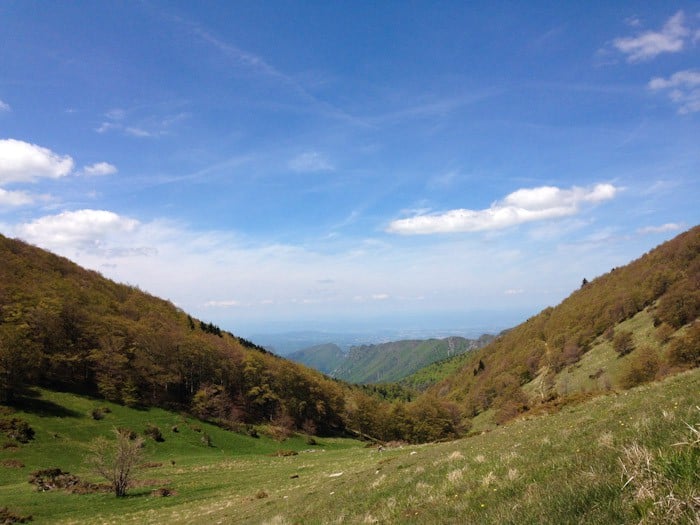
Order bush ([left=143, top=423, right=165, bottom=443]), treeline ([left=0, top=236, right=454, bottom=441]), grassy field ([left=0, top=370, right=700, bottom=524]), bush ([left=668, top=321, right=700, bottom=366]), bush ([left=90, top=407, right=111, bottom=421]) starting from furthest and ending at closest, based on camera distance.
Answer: treeline ([left=0, top=236, right=454, bottom=441])
bush ([left=668, top=321, right=700, bottom=366])
bush ([left=90, top=407, right=111, bottom=421])
bush ([left=143, top=423, right=165, bottom=443])
grassy field ([left=0, top=370, right=700, bottom=524])

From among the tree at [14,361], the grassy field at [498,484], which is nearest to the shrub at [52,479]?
the grassy field at [498,484]

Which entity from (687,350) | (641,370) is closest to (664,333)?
(687,350)

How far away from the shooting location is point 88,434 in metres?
62.7

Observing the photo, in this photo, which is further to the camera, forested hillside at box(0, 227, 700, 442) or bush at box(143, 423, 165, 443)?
forested hillside at box(0, 227, 700, 442)

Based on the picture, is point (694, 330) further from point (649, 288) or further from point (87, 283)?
point (87, 283)

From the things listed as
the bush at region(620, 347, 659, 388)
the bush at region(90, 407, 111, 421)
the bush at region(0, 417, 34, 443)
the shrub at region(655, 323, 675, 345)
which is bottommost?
the bush at region(620, 347, 659, 388)

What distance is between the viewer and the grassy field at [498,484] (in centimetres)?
494

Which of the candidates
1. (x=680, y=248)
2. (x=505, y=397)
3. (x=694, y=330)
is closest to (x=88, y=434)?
(x=694, y=330)

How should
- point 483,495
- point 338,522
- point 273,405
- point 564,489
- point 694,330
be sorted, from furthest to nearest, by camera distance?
point 273,405, point 694,330, point 338,522, point 483,495, point 564,489

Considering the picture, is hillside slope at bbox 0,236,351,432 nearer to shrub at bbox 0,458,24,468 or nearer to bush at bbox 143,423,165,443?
bush at bbox 143,423,165,443

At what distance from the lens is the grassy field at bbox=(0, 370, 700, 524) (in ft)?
16.2

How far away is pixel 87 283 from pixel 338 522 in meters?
139

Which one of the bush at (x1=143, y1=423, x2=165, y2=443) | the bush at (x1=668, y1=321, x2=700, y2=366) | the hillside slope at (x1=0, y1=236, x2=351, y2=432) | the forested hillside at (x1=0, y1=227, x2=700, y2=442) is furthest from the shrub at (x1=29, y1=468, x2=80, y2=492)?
the bush at (x1=668, y1=321, x2=700, y2=366)

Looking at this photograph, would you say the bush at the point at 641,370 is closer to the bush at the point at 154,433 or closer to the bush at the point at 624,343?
the bush at the point at 624,343
